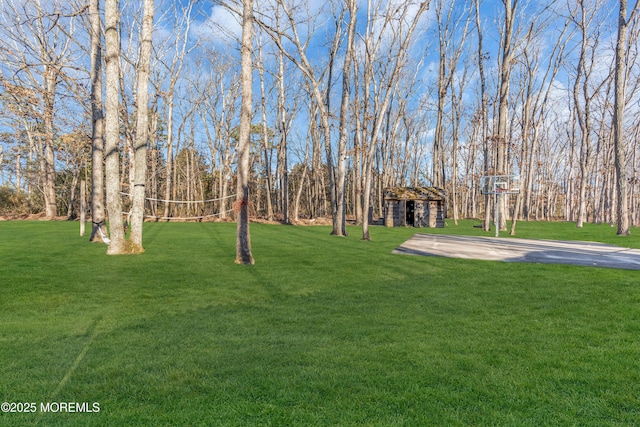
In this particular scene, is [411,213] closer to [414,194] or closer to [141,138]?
[414,194]

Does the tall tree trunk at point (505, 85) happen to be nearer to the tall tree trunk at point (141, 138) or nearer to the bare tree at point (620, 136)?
the bare tree at point (620, 136)

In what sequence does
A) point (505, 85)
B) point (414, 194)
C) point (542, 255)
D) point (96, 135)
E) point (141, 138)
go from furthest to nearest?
point (414, 194), point (505, 85), point (96, 135), point (141, 138), point (542, 255)

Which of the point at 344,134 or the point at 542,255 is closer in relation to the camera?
the point at 542,255

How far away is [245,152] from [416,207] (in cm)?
1930

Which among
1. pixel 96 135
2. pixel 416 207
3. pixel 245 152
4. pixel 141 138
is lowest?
pixel 416 207

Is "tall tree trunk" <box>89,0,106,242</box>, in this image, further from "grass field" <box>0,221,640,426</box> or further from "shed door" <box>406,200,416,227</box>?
"shed door" <box>406,200,416,227</box>

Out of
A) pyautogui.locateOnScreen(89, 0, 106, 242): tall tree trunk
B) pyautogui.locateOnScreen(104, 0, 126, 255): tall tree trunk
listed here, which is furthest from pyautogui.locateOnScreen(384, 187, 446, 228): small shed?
pyautogui.locateOnScreen(104, 0, 126, 255): tall tree trunk

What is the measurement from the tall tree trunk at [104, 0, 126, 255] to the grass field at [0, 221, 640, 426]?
2300 millimetres

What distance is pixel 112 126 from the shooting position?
29.9 ft

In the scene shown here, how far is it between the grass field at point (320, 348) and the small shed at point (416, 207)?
61.2ft

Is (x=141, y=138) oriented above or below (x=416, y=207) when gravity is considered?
above

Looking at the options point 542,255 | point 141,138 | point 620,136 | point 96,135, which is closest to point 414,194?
point 620,136

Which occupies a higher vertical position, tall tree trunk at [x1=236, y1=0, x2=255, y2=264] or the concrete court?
tall tree trunk at [x1=236, y1=0, x2=255, y2=264]

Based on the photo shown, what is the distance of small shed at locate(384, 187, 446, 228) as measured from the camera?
25375 mm
